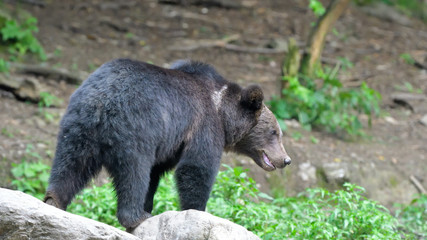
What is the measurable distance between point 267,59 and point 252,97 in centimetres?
720

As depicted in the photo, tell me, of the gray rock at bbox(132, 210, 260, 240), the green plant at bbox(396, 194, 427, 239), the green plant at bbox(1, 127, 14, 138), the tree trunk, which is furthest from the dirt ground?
the gray rock at bbox(132, 210, 260, 240)

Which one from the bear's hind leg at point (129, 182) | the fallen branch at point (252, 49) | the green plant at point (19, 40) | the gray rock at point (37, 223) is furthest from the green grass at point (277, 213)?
the fallen branch at point (252, 49)

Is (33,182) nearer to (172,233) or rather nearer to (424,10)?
(172,233)

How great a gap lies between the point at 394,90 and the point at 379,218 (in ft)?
23.2

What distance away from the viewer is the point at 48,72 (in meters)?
9.51

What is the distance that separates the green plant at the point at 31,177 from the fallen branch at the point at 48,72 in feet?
8.50

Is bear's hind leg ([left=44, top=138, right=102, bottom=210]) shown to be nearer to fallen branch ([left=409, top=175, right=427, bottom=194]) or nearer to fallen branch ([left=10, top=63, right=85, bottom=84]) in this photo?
fallen branch ([left=10, top=63, right=85, bottom=84])

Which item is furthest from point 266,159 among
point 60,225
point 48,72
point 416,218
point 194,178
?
point 48,72

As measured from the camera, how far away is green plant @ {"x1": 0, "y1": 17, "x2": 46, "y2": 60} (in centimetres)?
976

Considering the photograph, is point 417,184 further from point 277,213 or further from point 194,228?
point 194,228

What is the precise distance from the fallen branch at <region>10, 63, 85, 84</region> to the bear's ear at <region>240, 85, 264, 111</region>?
4.65 m

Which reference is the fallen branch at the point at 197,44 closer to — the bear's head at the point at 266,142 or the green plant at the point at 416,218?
the green plant at the point at 416,218

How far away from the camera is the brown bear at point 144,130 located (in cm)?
465

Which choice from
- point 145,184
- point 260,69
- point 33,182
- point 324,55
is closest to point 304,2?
point 324,55
